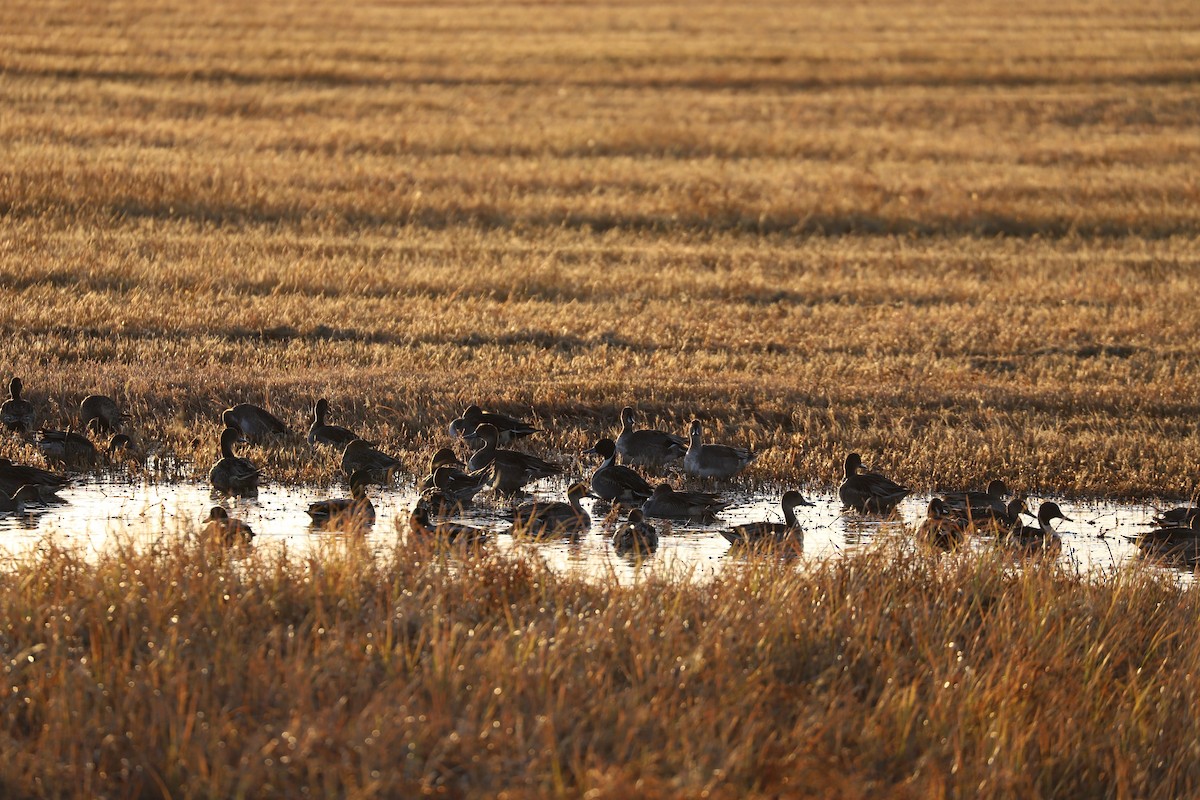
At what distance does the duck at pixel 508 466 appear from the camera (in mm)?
10430

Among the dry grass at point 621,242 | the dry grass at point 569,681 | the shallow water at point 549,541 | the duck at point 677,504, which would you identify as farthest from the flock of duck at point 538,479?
the dry grass at point 569,681

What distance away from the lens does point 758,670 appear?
20.8ft

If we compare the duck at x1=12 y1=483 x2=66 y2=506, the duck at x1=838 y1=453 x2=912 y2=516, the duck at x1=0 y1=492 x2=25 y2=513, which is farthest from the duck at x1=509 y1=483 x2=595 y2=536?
the duck at x1=0 y1=492 x2=25 y2=513

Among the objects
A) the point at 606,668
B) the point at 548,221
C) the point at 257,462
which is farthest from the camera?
the point at 548,221

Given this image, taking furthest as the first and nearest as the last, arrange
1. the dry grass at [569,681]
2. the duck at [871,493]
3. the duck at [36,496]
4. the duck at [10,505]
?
the duck at [871,493]
the duck at [36,496]
the duck at [10,505]
the dry grass at [569,681]

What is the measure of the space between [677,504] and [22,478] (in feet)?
14.0

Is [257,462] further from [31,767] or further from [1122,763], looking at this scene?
[1122,763]

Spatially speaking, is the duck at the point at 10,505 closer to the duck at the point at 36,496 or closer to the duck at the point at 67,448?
the duck at the point at 36,496

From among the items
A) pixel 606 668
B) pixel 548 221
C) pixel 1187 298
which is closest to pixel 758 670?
pixel 606 668

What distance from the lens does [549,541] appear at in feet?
30.6

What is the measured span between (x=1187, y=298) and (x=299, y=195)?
13.0 meters

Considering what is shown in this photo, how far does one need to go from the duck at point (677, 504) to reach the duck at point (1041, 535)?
2.02 m

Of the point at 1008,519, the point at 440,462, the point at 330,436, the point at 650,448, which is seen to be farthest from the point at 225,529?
the point at 1008,519

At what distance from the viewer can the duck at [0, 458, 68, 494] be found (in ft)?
32.2
